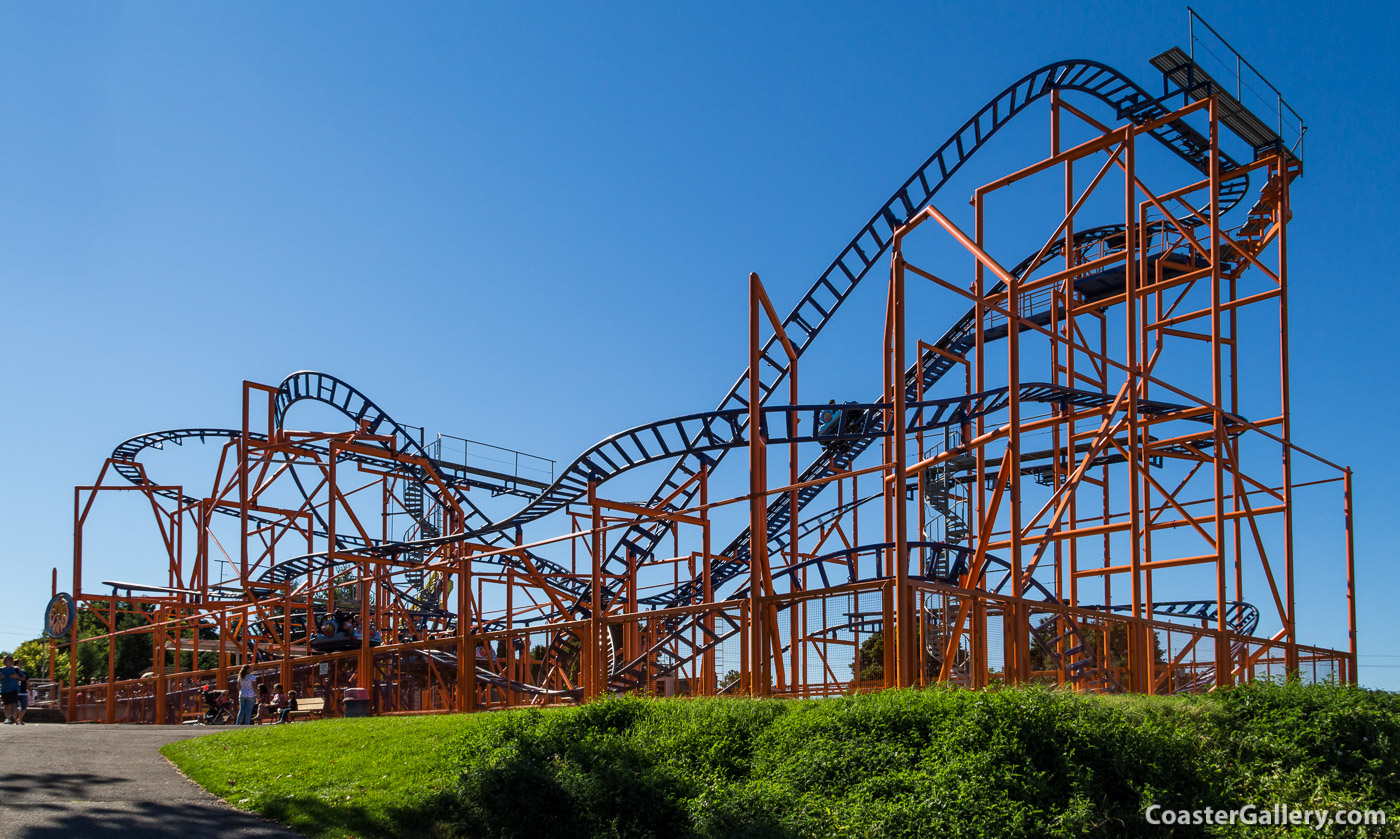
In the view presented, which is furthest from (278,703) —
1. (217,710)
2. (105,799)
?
(105,799)

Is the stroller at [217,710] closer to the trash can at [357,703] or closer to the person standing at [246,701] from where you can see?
the person standing at [246,701]

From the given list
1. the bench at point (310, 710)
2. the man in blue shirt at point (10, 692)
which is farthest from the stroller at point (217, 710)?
the man in blue shirt at point (10, 692)

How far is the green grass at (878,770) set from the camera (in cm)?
995

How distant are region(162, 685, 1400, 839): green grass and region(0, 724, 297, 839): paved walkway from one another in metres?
0.53

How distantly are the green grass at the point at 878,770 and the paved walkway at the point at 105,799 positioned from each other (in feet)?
1.75

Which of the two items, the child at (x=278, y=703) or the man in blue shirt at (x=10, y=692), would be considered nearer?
the man in blue shirt at (x=10, y=692)

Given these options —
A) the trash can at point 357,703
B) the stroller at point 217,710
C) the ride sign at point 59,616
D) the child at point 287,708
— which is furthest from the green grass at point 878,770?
the ride sign at point 59,616

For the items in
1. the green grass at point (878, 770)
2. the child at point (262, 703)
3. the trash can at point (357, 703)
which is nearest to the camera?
the green grass at point (878, 770)

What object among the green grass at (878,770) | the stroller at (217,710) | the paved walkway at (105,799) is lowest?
the stroller at (217,710)

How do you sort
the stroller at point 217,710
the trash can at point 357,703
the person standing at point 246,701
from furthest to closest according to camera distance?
the stroller at point 217,710
the person standing at point 246,701
the trash can at point 357,703

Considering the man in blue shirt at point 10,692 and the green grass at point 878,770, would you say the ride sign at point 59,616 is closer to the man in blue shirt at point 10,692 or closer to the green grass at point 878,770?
the man in blue shirt at point 10,692

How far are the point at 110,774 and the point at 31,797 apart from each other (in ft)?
5.31

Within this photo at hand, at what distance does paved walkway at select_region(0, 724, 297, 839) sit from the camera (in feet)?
36.0

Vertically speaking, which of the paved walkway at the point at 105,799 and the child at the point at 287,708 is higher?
the paved walkway at the point at 105,799
